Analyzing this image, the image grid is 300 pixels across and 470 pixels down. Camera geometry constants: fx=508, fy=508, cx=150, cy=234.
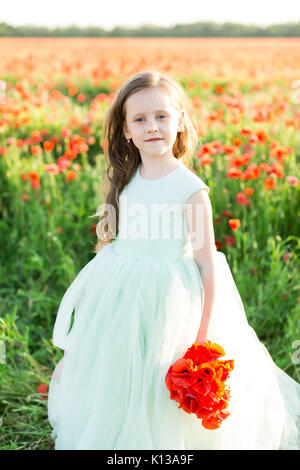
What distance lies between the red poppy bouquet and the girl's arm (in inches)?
4.1

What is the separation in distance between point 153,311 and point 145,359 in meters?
0.16

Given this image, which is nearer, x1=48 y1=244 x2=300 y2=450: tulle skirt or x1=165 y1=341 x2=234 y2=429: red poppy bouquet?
x1=165 y1=341 x2=234 y2=429: red poppy bouquet

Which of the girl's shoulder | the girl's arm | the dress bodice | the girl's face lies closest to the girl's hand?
the girl's arm

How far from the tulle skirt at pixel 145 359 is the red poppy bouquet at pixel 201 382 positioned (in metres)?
0.09

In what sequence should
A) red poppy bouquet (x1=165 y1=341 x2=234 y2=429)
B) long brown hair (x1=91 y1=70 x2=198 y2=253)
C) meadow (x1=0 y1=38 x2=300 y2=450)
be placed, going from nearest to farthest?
red poppy bouquet (x1=165 y1=341 x2=234 y2=429), long brown hair (x1=91 y1=70 x2=198 y2=253), meadow (x1=0 y1=38 x2=300 y2=450)

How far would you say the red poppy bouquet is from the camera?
1528mm

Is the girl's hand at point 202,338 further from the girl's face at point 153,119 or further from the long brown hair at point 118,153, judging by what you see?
the girl's face at point 153,119

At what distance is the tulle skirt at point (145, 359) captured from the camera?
165 cm

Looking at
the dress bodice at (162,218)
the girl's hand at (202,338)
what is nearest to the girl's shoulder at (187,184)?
the dress bodice at (162,218)

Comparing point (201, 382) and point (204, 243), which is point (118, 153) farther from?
point (201, 382)

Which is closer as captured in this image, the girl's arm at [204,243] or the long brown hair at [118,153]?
the girl's arm at [204,243]

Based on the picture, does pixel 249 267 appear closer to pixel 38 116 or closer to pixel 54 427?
pixel 54 427

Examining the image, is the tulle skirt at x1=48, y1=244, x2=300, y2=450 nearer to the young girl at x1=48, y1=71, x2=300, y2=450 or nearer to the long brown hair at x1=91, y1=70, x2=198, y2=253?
the young girl at x1=48, y1=71, x2=300, y2=450

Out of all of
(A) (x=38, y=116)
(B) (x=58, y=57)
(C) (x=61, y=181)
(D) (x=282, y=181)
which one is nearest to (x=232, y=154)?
(D) (x=282, y=181)
